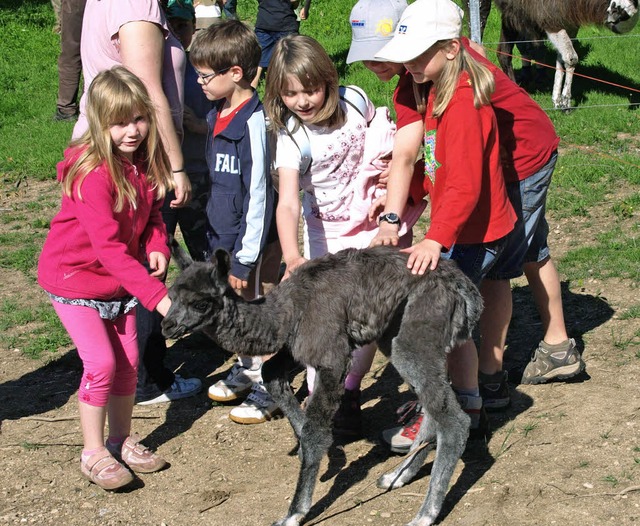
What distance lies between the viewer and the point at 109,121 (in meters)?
4.20

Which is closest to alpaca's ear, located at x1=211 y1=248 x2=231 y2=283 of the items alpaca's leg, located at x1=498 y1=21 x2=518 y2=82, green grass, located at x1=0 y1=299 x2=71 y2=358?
green grass, located at x1=0 y1=299 x2=71 y2=358

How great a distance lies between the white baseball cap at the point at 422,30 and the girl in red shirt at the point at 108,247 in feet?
3.90

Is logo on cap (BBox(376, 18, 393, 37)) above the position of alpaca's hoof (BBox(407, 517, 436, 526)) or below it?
above

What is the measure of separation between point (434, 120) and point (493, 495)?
1735 millimetres

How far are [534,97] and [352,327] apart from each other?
8.36 metres

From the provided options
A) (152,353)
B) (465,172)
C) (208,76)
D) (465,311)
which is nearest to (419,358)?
(465,311)

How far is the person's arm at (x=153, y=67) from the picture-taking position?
4.66m

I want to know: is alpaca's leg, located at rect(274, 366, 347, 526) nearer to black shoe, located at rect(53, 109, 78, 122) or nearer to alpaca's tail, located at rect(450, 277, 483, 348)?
alpaca's tail, located at rect(450, 277, 483, 348)

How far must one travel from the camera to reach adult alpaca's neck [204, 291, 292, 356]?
12.8 feet

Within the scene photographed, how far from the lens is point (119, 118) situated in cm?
420

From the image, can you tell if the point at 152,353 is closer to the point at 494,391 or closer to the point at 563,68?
the point at 494,391

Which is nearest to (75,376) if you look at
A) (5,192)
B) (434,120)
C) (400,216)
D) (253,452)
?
(253,452)

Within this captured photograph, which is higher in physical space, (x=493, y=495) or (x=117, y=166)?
(x=117, y=166)

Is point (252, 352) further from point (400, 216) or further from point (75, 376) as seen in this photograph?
point (75, 376)
